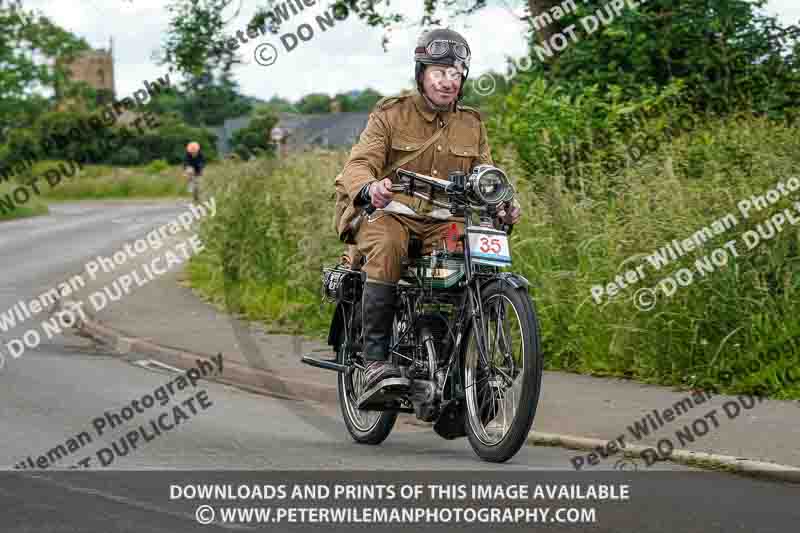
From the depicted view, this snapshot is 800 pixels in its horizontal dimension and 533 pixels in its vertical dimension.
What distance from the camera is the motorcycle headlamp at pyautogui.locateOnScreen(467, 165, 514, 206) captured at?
22.8 feet

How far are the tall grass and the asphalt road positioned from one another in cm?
224

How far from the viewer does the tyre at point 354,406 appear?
8.05 meters

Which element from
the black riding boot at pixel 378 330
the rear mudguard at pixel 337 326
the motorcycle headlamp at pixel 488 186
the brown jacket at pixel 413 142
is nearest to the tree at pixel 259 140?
the rear mudguard at pixel 337 326

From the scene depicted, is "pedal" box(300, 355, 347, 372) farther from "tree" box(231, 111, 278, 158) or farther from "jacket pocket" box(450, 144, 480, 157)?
"tree" box(231, 111, 278, 158)

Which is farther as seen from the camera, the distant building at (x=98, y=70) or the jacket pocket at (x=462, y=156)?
the distant building at (x=98, y=70)

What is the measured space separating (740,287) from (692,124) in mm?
4490

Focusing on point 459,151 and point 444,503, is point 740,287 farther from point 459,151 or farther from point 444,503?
point 444,503

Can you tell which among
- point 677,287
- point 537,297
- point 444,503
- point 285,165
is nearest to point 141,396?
point 537,297

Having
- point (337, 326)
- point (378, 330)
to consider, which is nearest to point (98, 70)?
point (337, 326)

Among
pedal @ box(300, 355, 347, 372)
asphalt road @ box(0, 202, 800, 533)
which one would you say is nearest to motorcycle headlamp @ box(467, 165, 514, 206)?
asphalt road @ box(0, 202, 800, 533)

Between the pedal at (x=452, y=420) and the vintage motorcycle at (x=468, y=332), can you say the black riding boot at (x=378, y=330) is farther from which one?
the pedal at (x=452, y=420)

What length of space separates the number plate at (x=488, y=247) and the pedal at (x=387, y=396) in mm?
866

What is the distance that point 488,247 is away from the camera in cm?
694

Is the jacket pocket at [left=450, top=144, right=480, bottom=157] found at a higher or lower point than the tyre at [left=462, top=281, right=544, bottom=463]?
higher
